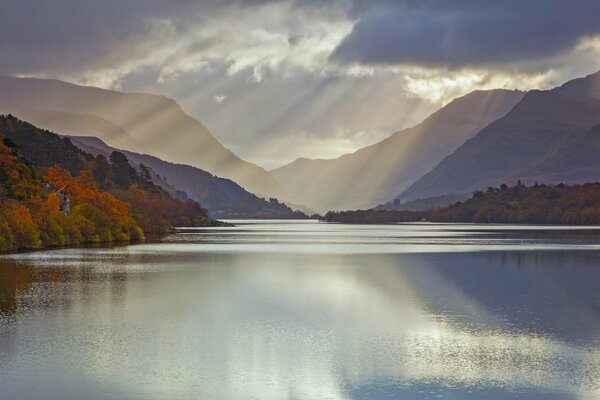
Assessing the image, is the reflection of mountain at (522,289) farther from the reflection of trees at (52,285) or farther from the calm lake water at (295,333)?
the reflection of trees at (52,285)

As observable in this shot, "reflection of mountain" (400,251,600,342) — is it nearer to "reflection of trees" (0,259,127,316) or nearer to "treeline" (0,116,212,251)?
"reflection of trees" (0,259,127,316)

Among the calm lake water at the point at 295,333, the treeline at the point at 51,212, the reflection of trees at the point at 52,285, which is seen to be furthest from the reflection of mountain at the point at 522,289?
the treeline at the point at 51,212

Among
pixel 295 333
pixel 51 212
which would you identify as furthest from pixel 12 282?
pixel 51 212

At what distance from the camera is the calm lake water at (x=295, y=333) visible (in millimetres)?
31328

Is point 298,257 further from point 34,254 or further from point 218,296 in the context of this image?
point 218,296

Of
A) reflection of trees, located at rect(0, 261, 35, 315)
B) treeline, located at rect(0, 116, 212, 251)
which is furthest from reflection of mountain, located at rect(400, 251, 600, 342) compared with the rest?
treeline, located at rect(0, 116, 212, 251)

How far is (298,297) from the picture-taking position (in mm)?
61281

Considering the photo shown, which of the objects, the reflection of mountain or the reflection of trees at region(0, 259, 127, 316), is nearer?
the reflection of mountain

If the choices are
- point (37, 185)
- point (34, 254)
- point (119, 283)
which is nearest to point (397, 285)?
point (119, 283)

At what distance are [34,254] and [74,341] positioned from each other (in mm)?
64574

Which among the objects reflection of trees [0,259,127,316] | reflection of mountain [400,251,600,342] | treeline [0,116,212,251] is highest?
treeline [0,116,212,251]

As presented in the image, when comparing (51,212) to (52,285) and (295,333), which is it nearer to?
(52,285)

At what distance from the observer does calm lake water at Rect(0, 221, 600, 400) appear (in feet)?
103

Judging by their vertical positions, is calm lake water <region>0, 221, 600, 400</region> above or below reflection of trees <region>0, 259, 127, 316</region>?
below
